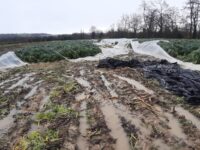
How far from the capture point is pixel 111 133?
4.99m

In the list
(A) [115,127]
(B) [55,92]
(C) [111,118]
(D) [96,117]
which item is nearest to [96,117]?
(D) [96,117]

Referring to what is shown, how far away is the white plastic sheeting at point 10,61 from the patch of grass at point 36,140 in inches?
376

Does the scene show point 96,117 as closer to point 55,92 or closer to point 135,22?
point 55,92

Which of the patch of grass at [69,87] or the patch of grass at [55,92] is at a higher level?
the patch of grass at [69,87]

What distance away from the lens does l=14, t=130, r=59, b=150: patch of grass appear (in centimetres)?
444

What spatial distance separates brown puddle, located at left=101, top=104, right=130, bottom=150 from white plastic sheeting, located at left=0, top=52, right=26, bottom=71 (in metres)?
8.72

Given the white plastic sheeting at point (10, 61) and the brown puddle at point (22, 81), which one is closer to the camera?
the brown puddle at point (22, 81)

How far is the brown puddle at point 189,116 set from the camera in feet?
18.0

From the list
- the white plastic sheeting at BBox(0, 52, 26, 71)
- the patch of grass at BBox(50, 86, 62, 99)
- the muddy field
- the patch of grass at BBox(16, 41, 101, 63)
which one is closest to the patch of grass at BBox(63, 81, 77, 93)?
the muddy field

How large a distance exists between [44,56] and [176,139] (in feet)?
42.3

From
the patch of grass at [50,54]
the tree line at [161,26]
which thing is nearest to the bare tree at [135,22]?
the tree line at [161,26]

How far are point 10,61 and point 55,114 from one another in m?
10.1

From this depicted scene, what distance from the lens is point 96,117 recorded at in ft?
18.9

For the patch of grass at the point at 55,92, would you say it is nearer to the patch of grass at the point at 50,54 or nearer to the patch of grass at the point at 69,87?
the patch of grass at the point at 69,87
